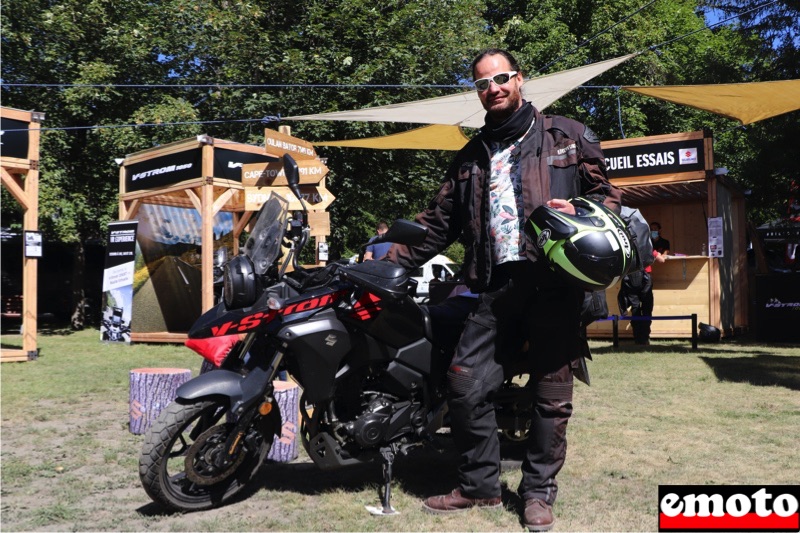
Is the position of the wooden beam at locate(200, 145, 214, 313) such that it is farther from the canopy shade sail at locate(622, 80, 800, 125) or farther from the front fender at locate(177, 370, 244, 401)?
the front fender at locate(177, 370, 244, 401)

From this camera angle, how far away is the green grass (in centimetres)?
333

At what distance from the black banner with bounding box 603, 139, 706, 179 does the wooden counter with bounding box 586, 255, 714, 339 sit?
4.44ft

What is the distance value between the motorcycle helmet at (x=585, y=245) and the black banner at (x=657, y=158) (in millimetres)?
8727

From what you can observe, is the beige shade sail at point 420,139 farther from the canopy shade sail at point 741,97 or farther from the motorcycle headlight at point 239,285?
the motorcycle headlight at point 239,285

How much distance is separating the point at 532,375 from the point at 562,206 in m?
0.83

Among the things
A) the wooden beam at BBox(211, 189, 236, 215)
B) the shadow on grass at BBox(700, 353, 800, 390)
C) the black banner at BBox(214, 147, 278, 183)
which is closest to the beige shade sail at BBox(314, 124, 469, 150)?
the black banner at BBox(214, 147, 278, 183)

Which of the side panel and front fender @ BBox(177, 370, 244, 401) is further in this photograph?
the side panel

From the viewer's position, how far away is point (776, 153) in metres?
13.3

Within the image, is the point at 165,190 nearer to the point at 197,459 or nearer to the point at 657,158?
the point at 657,158

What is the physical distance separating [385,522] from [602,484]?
1189mm

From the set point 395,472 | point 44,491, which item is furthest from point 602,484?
point 44,491

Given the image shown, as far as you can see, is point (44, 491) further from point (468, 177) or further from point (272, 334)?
point (468, 177)

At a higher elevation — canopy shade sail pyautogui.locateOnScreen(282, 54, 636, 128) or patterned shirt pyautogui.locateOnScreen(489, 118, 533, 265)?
canopy shade sail pyautogui.locateOnScreen(282, 54, 636, 128)

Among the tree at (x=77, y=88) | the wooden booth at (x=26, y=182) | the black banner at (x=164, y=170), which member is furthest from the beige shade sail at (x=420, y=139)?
the tree at (x=77, y=88)
